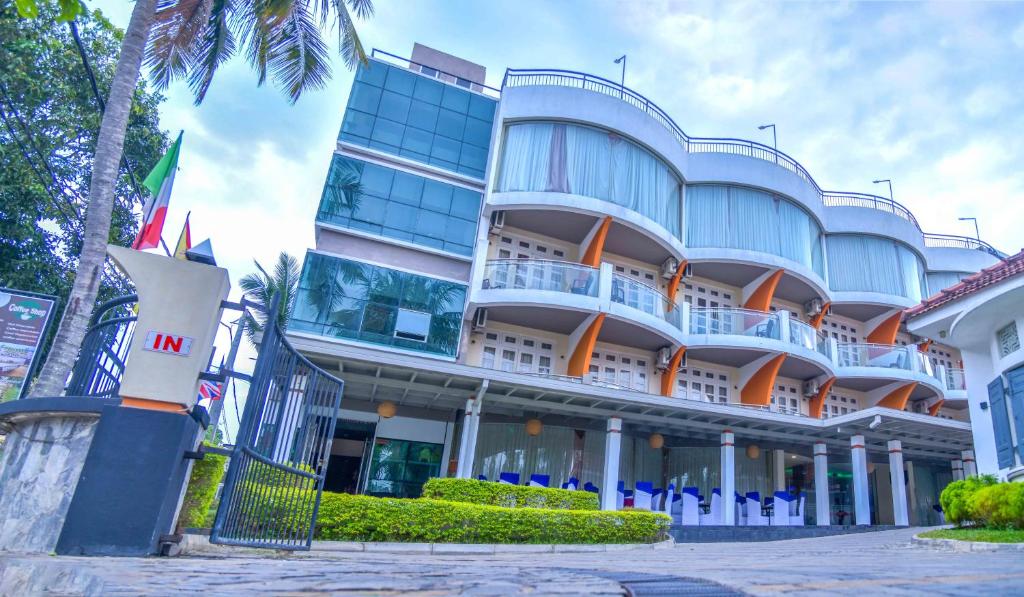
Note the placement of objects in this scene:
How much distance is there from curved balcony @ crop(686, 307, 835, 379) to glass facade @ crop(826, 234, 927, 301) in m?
5.66

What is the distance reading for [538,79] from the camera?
20750mm

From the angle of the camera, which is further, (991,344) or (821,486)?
(821,486)

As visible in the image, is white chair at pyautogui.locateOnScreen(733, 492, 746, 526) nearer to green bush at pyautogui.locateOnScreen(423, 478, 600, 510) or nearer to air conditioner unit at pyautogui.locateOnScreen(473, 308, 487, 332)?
green bush at pyautogui.locateOnScreen(423, 478, 600, 510)

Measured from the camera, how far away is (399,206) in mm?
18344

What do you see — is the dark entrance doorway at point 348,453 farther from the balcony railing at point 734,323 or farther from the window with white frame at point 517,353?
the balcony railing at point 734,323

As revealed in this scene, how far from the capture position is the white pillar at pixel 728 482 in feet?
57.5

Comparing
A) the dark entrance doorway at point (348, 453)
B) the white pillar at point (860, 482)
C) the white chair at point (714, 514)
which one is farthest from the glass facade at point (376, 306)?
the white pillar at point (860, 482)

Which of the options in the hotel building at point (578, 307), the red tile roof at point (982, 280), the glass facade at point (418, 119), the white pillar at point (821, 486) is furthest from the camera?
the glass facade at point (418, 119)

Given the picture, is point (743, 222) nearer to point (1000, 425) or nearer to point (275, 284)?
point (1000, 425)

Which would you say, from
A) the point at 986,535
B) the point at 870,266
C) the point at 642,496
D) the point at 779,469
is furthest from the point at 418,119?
the point at 870,266

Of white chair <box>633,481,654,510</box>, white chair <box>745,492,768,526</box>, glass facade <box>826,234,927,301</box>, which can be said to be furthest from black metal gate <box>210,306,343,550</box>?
glass facade <box>826,234,927,301</box>

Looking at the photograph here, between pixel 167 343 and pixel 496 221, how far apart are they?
14.7m

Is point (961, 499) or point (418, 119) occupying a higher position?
point (418, 119)

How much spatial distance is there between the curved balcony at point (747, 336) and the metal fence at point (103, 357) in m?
17.1
